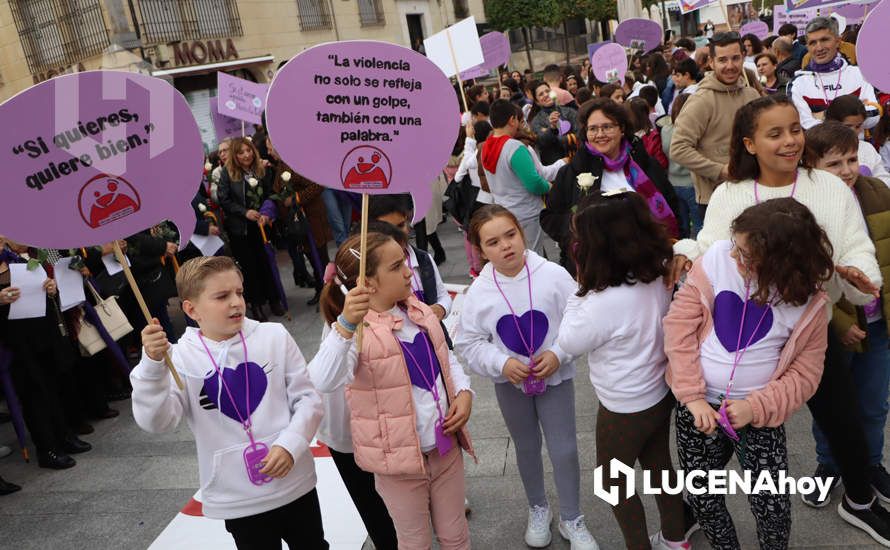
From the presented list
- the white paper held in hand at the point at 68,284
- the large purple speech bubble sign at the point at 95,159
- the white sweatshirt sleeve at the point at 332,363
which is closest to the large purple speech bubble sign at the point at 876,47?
the white sweatshirt sleeve at the point at 332,363

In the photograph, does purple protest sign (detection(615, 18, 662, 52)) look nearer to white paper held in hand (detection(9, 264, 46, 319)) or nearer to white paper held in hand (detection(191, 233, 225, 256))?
white paper held in hand (detection(191, 233, 225, 256))

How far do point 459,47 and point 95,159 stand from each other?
5803 millimetres

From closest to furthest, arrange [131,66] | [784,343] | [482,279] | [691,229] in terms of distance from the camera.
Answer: [784,343], [482,279], [691,229], [131,66]

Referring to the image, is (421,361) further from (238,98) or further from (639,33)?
(639,33)

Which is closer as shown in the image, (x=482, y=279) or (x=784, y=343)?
(x=784, y=343)

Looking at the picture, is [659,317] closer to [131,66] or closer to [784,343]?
[784,343]

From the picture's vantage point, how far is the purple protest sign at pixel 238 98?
790cm

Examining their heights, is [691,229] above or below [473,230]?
below

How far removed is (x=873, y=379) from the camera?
2.74 meters

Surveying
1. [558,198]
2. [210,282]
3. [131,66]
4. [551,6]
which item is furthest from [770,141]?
[551,6]

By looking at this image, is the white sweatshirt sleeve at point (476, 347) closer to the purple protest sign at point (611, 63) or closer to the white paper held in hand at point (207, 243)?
the white paper held in hand at point (207, 243)

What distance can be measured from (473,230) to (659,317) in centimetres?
82

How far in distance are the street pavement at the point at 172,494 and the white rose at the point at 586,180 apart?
132cm

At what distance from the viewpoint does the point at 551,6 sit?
96.3 ft
